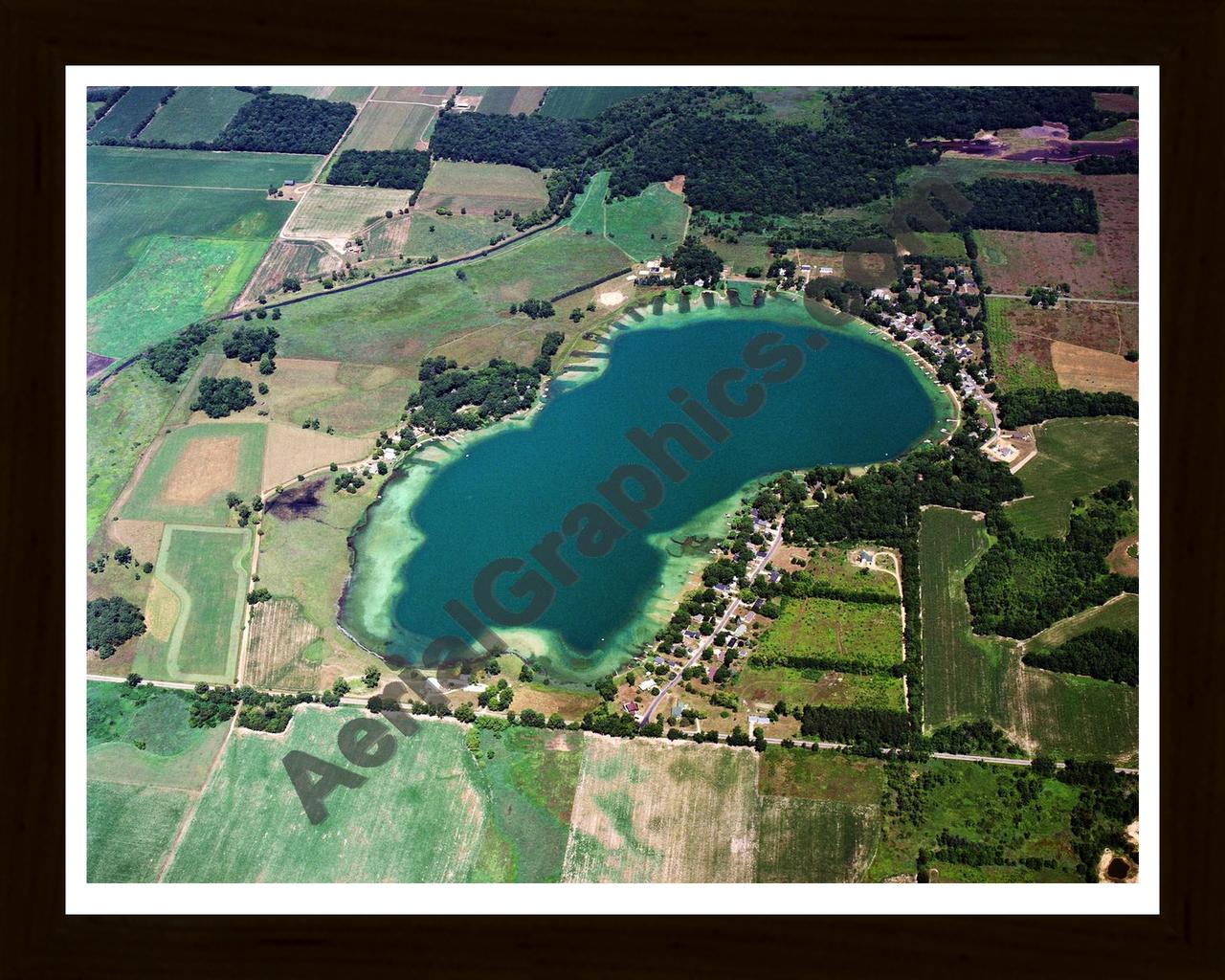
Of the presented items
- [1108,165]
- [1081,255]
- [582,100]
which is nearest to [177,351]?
[582,100]

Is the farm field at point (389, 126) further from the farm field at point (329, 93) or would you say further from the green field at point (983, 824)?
the green field at point (983, 824)

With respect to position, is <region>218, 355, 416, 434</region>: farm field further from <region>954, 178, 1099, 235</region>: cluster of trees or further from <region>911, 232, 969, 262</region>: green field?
<region>954, 178, 1099, 235</region>: cluster of trees

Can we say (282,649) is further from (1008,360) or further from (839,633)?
(1008,360)

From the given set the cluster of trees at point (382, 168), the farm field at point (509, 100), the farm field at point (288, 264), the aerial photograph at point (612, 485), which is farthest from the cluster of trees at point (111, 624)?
the farm field at point (509, 100)

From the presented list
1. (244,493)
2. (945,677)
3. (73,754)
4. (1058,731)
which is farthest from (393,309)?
(73,754)

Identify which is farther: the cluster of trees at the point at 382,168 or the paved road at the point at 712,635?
the cluster of trees at the point at 382,168

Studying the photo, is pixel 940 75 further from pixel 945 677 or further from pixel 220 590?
pixel 220 590

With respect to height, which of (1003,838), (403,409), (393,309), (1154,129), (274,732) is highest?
(393,309)
